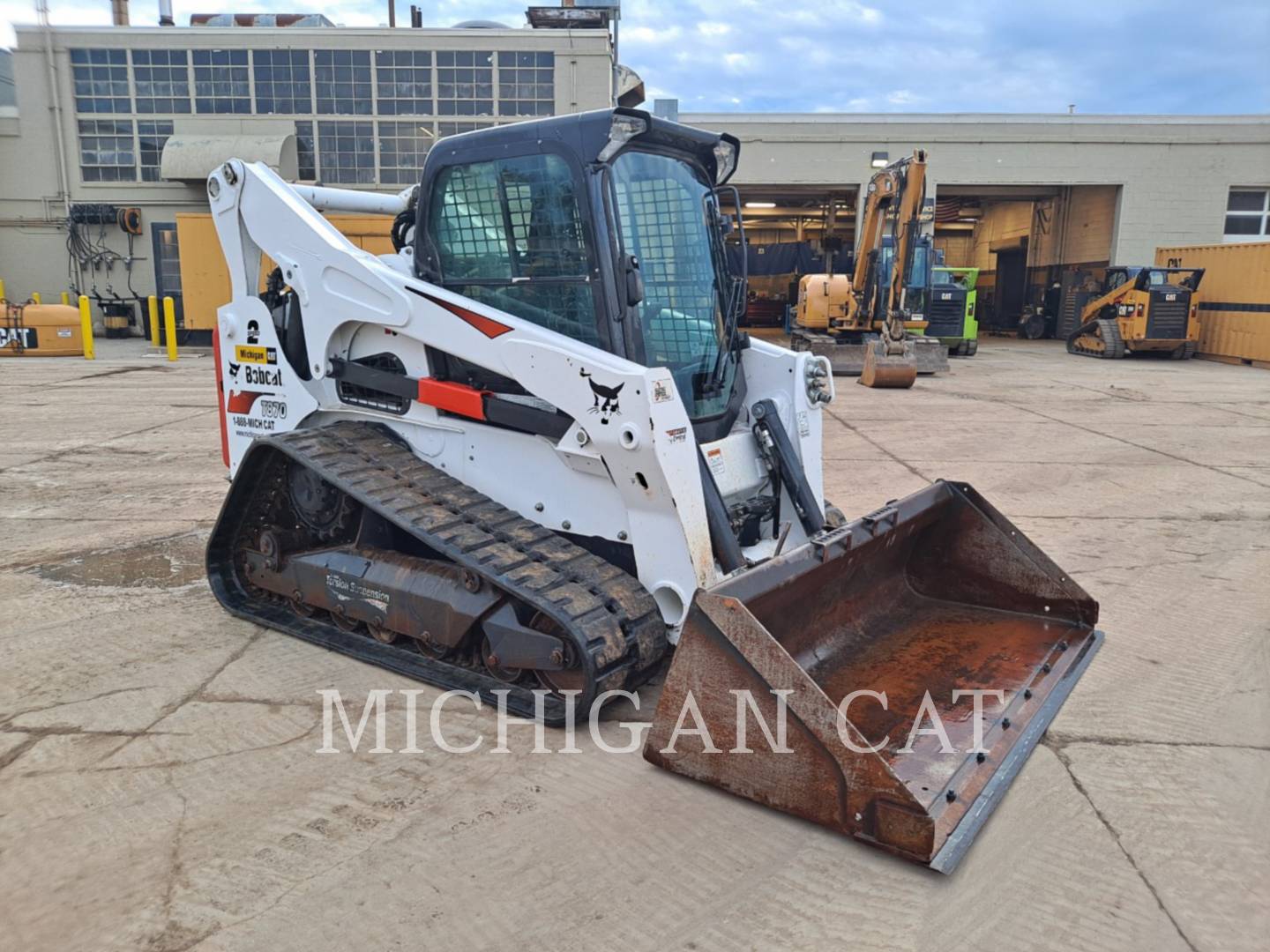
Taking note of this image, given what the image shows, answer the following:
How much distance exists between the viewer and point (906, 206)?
1593cm

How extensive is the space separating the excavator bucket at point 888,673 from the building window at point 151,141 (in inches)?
1011

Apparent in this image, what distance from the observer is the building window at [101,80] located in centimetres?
2411

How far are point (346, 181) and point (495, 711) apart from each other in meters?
23.5

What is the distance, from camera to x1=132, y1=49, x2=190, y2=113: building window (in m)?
24.0

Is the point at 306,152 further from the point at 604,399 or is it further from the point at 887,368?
the point at 604,399

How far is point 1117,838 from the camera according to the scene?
2855 millimetres

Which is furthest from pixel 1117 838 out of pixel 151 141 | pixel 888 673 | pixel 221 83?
pixel 151 141

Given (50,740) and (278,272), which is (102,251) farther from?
(50,740)

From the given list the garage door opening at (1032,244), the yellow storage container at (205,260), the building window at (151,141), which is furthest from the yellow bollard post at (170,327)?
the garage door opening at (1032,244)

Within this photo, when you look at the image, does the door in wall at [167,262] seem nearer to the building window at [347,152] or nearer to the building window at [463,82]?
the building window at [347,152]

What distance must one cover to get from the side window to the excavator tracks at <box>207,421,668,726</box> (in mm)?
854

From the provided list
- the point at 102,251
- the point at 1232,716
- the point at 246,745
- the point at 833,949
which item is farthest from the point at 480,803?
the point at 102,251

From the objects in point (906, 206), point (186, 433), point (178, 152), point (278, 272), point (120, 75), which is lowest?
point (186, 433)

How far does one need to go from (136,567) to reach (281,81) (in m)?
22.3
